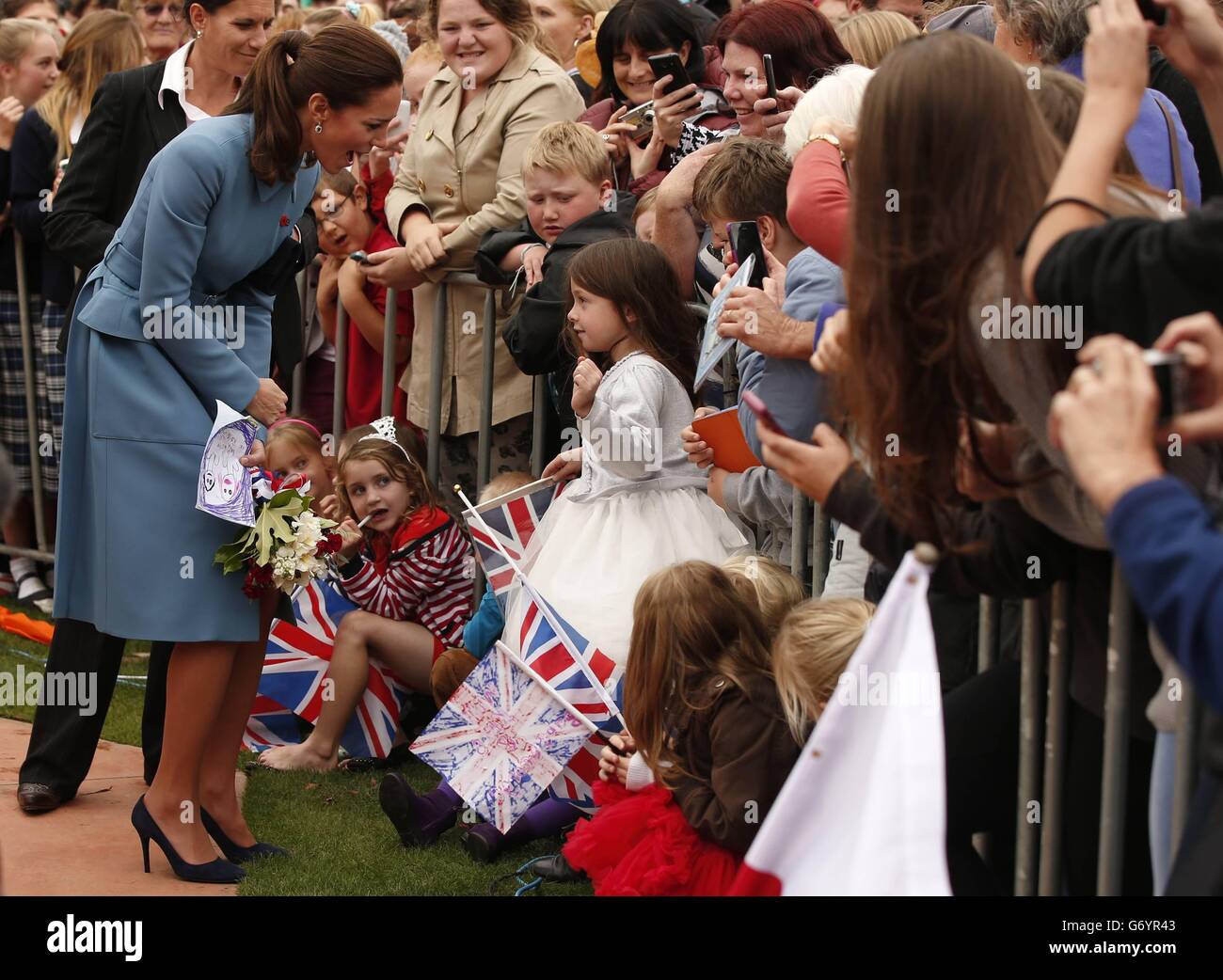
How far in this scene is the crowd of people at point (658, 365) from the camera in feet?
8.18

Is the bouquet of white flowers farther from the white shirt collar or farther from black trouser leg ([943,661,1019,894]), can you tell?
black trouser leg ([943,661,1019,894])

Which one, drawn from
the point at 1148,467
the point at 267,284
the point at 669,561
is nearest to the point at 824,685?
the point at 669,561

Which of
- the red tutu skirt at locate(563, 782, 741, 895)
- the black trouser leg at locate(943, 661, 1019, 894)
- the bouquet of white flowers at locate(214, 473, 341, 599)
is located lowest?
the red tutu skirt at locate(563, 782, 741, 895)

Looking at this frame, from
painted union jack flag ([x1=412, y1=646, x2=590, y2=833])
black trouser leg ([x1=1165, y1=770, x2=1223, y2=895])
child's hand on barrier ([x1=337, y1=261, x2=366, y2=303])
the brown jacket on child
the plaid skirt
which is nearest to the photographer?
black trouser leg ([x1=1165, y1=770, x2=1223, y2=895])

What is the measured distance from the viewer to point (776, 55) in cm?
507

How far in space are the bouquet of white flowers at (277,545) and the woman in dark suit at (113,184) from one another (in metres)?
0.78

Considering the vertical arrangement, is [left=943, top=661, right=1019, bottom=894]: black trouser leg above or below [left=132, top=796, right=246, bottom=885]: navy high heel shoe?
above

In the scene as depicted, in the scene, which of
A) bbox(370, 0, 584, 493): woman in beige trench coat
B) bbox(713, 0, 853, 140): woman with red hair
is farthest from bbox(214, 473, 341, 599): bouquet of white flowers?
bbox(713, 0, 853, 140): woman with red hair

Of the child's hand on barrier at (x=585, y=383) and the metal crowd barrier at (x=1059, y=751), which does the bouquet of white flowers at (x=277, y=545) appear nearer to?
the child's hand on barrier at (x=585, y=383)

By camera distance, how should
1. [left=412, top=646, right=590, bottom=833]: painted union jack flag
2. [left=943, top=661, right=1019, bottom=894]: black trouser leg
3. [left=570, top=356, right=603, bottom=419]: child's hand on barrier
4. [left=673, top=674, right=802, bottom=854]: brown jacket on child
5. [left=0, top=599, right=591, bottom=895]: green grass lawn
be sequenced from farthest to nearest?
[left=570, top=356, right=603, bottom=419]: child's hand on barrier → [left=412, top=646, right=590, bottom=833]: painted union jack flag → [left=0, top=599, right=591, bottom=895]: green grass lawn → [left=673, top=674, right=802, bottom=854]: brown jacket on child → [left=943, top=661, right=1019, bottom=894]: black trouser leg

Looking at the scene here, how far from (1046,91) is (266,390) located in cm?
250

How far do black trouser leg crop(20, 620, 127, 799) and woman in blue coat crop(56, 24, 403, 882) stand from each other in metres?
0.62

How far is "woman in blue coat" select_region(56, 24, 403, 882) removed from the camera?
4418 mm

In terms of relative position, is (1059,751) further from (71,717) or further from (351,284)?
(351,284)
